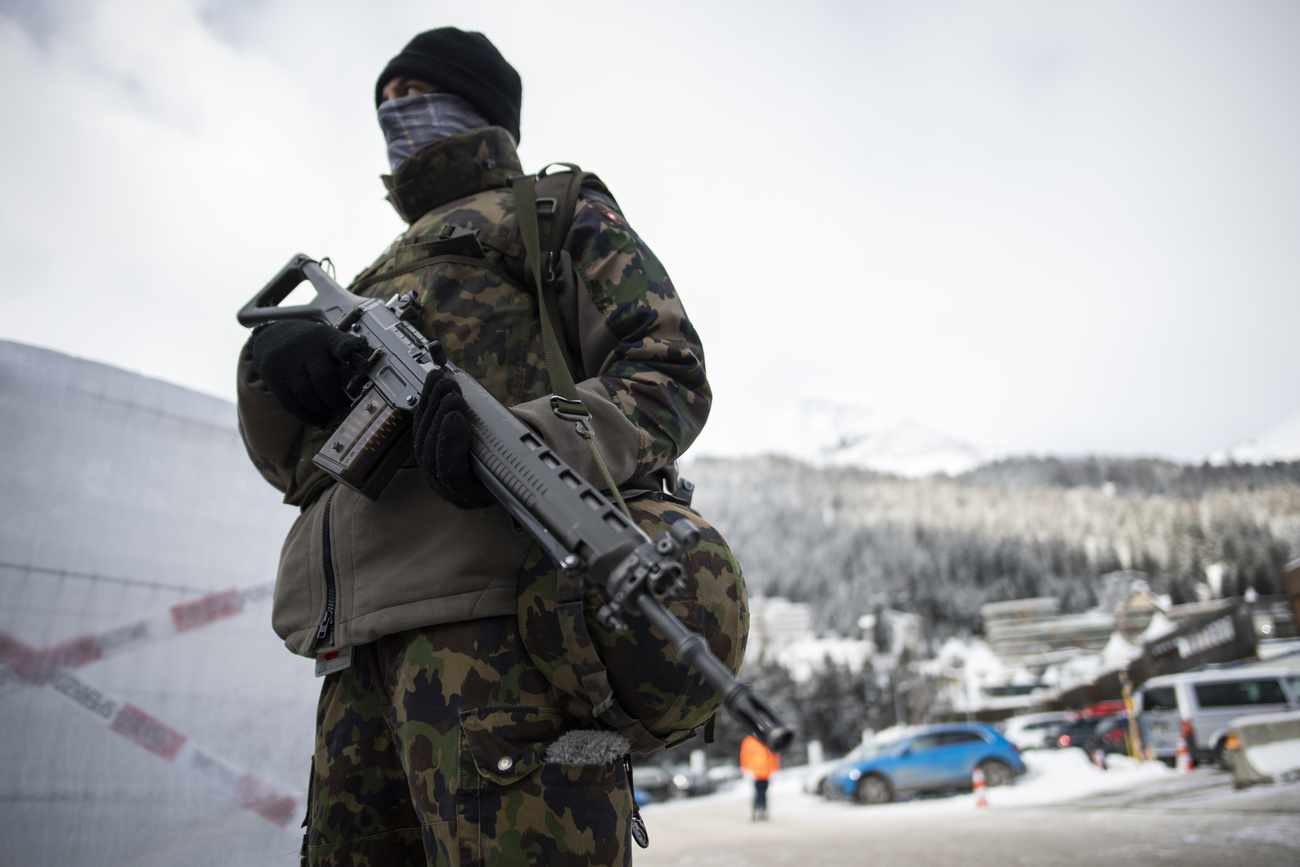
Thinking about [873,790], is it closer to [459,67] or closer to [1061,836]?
[1061,836]

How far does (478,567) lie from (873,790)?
1410 cm

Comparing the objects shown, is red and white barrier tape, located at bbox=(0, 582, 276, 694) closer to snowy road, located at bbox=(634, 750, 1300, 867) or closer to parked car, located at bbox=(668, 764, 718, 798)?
snowy road, located at bbox=(634, 750, 1300, 867)

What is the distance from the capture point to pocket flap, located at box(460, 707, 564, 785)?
125 cm

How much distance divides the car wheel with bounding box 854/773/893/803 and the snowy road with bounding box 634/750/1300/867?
434 centimetres

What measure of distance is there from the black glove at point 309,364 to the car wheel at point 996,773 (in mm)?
14438

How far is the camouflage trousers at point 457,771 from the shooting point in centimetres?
124

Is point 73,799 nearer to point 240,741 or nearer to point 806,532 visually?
point 240,741

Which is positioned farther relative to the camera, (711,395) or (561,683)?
(711,395)

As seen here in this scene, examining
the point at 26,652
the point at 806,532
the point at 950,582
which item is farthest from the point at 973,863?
the point at 806,532

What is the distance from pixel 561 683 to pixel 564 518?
0.30 meters


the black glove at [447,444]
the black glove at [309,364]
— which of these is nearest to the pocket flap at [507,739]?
the black glove at [447,444]

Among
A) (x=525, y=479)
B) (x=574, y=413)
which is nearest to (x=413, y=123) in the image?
(x=574, y=413)

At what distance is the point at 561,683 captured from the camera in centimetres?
132

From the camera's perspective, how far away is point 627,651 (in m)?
1.29
